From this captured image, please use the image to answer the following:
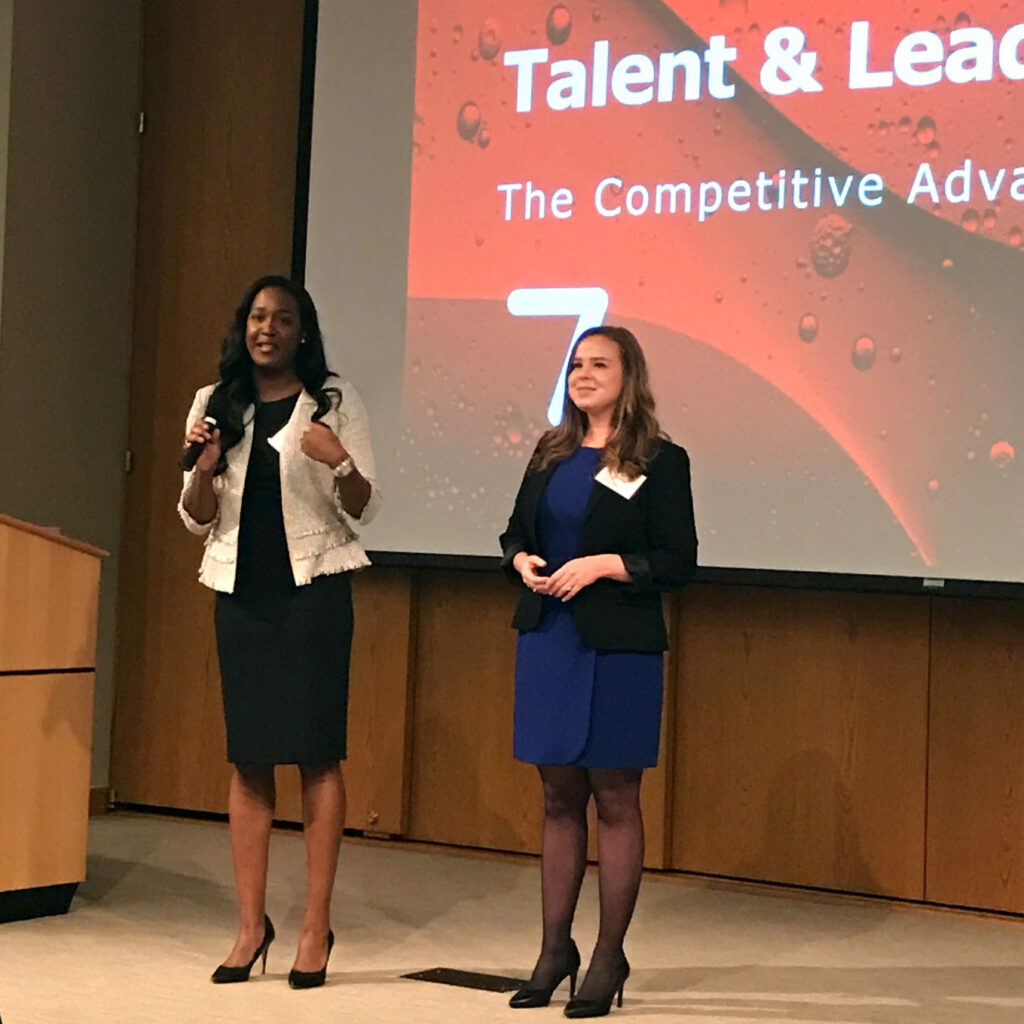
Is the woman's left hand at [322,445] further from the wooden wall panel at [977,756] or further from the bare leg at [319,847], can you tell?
the wooden wall panel at [977,756]

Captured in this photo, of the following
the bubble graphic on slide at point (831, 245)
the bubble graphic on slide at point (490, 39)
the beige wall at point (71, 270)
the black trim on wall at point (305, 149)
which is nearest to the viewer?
the bubble graphic on slide at point (831, 245)

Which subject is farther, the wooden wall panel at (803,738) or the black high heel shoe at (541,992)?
the wooden wall panel at (803,738)

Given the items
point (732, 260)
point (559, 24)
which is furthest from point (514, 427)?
point (559, 24)

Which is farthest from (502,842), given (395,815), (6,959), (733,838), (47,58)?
(47,58)

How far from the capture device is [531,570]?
11.8ft

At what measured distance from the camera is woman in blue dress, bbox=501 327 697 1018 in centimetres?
356

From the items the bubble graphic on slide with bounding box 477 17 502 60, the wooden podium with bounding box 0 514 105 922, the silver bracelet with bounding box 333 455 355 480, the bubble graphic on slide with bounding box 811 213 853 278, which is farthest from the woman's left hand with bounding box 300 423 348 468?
the bubble graphic on slide with bounding box 477 17 502 60

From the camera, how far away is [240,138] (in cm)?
622

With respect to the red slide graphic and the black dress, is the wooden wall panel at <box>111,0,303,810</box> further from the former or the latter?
the black dress

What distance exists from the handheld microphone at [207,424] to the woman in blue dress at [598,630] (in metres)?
0.67

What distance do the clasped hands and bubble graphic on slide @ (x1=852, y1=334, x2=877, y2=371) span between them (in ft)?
5.32

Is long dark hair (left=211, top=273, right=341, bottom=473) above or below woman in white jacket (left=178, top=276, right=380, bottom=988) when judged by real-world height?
above

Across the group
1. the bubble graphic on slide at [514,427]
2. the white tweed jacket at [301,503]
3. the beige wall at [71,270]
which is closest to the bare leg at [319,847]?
the white tweed jacket at [301,503]

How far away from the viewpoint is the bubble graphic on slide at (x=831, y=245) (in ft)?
16.2
